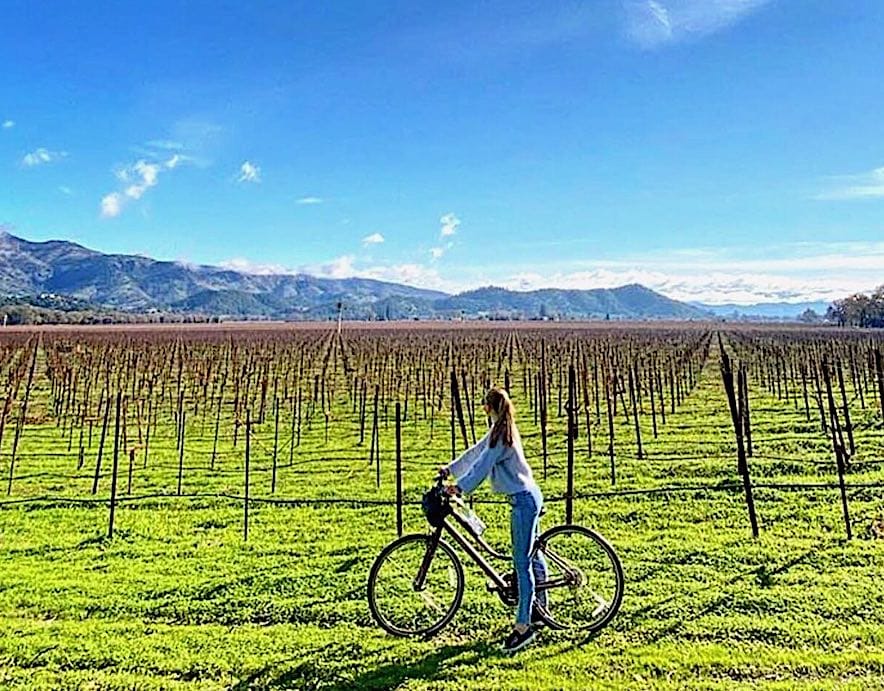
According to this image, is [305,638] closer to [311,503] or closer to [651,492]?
[311,503]

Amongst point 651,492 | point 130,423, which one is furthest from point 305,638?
point 130,423

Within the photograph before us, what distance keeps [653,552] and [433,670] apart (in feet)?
11.1

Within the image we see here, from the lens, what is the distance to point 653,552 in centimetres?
740

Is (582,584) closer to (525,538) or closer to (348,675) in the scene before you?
(525,538)

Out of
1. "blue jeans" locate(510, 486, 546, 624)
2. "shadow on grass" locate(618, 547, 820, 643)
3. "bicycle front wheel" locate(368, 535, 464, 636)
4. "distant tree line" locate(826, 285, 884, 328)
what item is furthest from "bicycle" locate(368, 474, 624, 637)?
"distant tree line" locate(826, 285, 884, 328)

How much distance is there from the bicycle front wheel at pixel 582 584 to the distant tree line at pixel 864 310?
100.0 metres

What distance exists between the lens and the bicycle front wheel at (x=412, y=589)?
209 inches

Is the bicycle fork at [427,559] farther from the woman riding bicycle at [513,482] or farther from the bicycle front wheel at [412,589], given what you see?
the woman riding bicycle at [513,482]

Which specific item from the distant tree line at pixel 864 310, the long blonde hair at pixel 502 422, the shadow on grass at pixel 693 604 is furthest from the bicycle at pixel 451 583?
the distant tree line at pixel 864 310

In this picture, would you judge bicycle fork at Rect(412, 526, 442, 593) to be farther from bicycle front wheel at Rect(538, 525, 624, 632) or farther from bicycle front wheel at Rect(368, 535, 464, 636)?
bicycle front wheel at Rect(538, 525, 624, 632)

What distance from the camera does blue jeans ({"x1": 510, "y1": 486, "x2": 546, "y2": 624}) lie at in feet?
16.2

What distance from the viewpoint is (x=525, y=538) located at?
4.97m

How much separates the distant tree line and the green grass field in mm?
94482

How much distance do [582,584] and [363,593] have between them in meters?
1.96
